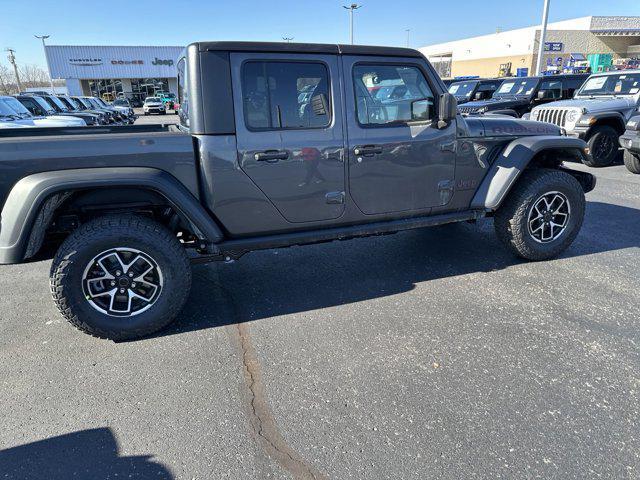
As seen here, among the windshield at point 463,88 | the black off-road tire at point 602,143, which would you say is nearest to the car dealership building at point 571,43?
the windshield at point 463,88

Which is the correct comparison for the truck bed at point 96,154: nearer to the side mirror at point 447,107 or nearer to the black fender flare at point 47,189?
the black fender flare at point 47,189

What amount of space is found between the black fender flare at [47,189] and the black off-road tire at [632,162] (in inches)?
345

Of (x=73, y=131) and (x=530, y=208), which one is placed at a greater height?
(x=73, y=131)

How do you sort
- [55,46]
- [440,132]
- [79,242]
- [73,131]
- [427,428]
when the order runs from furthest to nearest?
[55,46] < [73,131] < [440,132] < [79,242] < [427,428]

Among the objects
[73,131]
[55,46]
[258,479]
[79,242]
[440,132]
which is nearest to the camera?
[258,479]

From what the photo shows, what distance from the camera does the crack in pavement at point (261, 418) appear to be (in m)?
1.99

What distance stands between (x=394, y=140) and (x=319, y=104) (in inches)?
26.9

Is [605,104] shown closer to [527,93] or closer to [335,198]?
[527,93]

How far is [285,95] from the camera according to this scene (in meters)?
3.17

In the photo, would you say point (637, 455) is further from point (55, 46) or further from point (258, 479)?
point (55, 46)

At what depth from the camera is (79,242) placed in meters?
2.84

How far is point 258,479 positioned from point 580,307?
281 centimetres

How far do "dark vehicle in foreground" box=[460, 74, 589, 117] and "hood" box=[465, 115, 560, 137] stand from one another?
7.81 m

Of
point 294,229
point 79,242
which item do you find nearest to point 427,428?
point 294,229
